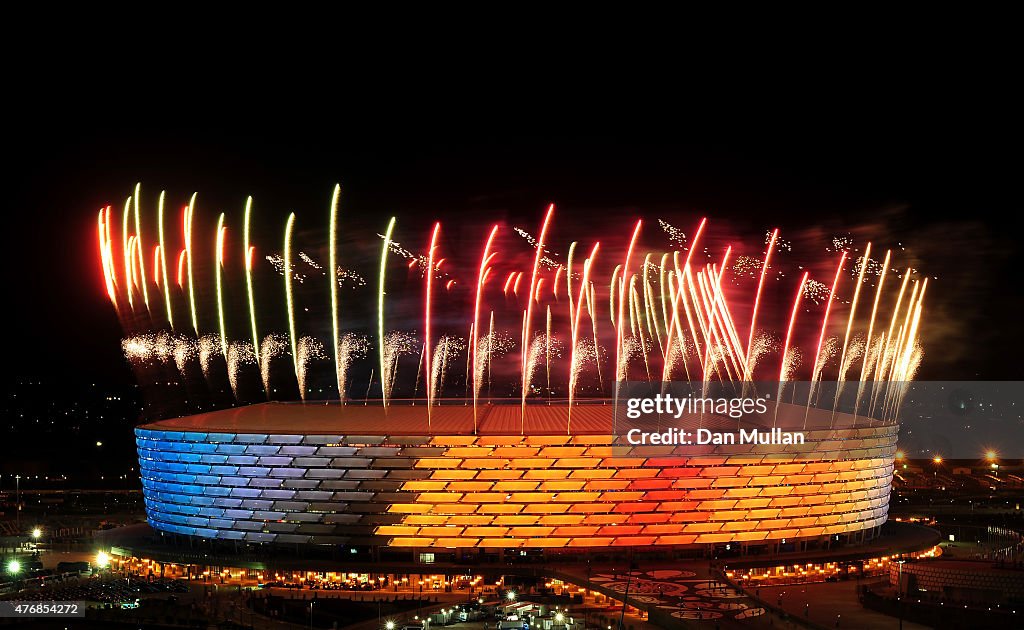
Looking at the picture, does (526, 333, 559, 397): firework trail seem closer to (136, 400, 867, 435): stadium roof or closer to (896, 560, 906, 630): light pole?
(136, 400, 867, 435): stadium roof

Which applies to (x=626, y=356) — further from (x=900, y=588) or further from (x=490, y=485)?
(x=900, y=588)

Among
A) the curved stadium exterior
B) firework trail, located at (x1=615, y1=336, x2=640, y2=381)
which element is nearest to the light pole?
the curved stadium exterior

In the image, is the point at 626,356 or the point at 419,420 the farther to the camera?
the point at 626,356

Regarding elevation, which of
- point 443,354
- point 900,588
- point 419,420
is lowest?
point 900,588

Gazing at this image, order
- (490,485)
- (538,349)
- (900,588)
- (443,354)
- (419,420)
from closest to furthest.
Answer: (900,588) → (490,485) → (419,420) → (538,349) → (443,354)

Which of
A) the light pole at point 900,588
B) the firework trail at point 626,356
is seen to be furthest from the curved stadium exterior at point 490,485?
the light pole at point 900,588

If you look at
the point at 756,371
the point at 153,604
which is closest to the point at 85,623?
the point at 153,604

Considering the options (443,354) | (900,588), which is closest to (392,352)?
(443,354)

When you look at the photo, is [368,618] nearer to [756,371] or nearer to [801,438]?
[801,438]
